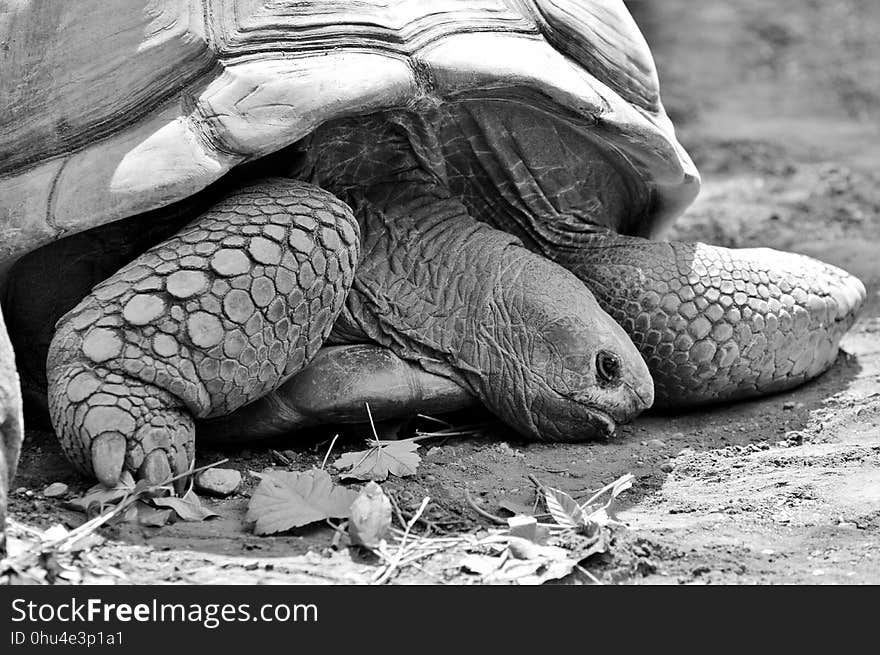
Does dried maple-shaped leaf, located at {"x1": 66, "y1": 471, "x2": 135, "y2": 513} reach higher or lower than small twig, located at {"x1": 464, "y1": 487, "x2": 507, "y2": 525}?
higher

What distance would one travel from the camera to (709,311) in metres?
3.96

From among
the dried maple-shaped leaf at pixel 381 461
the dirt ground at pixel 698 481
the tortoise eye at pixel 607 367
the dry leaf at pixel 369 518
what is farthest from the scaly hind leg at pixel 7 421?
the tortoise eye at pixel 607 367

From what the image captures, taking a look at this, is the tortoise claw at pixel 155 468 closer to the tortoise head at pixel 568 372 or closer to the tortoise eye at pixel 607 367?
the tortoise head at pixel 568 372

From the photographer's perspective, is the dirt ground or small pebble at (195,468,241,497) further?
small pebble at (195,468,241,497)

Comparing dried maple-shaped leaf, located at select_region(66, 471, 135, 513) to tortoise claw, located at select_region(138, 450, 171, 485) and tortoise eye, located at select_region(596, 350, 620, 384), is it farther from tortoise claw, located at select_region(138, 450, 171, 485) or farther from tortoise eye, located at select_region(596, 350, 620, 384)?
tortoise eye, located at select_region(596, 350, 620, 384)

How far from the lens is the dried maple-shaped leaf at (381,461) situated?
10.4 feet

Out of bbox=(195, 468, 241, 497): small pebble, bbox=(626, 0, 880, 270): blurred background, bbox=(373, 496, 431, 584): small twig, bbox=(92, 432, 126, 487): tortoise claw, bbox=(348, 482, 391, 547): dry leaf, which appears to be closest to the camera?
bbox=(373, 496, 431, 584): small twig

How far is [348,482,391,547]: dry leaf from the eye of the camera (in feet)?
8.80

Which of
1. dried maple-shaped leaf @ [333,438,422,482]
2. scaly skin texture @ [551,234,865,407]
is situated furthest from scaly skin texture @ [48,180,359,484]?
scaly skin texture @ [551,234,865,407]

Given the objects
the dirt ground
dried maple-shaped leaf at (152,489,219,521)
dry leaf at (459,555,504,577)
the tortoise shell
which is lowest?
the dirt ground

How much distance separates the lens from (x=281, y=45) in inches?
129

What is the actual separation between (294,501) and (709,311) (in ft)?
5.52

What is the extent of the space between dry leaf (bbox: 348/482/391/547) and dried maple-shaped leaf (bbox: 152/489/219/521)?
37 centimetres
